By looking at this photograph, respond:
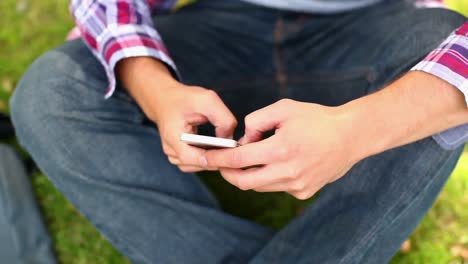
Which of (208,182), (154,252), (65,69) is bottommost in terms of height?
(208,182)

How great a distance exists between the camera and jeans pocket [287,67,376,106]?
125cm

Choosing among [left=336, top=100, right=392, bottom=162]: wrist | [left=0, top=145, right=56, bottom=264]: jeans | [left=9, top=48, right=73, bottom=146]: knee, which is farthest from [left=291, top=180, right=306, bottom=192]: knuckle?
[left=0, top=145, right=56, bottom=264]: jeans

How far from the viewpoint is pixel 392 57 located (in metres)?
1.14

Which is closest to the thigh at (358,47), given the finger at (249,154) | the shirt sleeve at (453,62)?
the shirt sleeve at (453,62)

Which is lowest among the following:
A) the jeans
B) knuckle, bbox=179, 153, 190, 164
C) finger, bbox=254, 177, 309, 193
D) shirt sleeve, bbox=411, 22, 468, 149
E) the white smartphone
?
the jeans

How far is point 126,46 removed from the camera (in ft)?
3.81

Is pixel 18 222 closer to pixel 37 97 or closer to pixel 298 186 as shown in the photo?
pixel 37 97

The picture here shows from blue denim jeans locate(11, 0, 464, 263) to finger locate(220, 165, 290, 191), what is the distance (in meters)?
0.24

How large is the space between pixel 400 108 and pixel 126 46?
2.05ft

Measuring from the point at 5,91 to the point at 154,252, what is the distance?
3.81 feet

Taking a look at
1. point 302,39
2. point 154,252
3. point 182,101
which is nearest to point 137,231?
point 154,252

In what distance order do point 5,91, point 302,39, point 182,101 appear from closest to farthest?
point 182,101 < point 302,39 < point 5,91

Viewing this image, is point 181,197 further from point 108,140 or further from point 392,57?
point 392,57

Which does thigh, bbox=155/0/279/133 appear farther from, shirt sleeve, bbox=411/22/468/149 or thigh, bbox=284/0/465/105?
shirt sleeve, bbox=411/22/468/149
